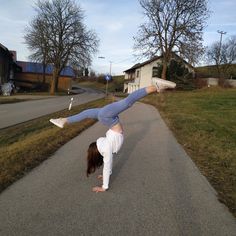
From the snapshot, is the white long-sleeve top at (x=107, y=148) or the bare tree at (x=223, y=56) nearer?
the white long-sleeve top at (x=107, y=148)

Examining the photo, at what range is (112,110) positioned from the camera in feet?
17.8

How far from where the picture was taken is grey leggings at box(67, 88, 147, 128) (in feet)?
17.1

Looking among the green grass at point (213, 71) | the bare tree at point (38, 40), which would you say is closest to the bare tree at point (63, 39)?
the bare tree at point (38, 40)

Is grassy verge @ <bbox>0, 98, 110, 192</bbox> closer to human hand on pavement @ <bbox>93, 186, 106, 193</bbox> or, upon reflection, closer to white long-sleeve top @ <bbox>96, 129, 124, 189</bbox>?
human hand on pavement @ <bbox>93, 186, 106, 193</bbox>

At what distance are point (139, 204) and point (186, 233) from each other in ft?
3.52

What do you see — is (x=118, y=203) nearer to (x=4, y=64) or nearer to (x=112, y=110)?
(x=112, y=110)

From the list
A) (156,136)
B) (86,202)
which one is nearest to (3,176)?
(86,202)

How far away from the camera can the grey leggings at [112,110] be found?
520 cm

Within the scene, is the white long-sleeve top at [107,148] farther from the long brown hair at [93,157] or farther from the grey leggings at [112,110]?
the grey leggings at [112,110]

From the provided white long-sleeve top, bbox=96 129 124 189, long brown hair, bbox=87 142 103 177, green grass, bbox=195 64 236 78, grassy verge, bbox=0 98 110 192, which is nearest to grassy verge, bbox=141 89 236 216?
white long-sleeve top, bbox=96 129 124 189

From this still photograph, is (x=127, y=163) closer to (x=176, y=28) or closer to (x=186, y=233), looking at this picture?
(x=186, y=233)

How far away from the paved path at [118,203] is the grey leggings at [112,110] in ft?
3.76

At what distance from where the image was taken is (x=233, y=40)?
298ft

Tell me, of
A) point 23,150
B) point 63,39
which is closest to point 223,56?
point 63,39
